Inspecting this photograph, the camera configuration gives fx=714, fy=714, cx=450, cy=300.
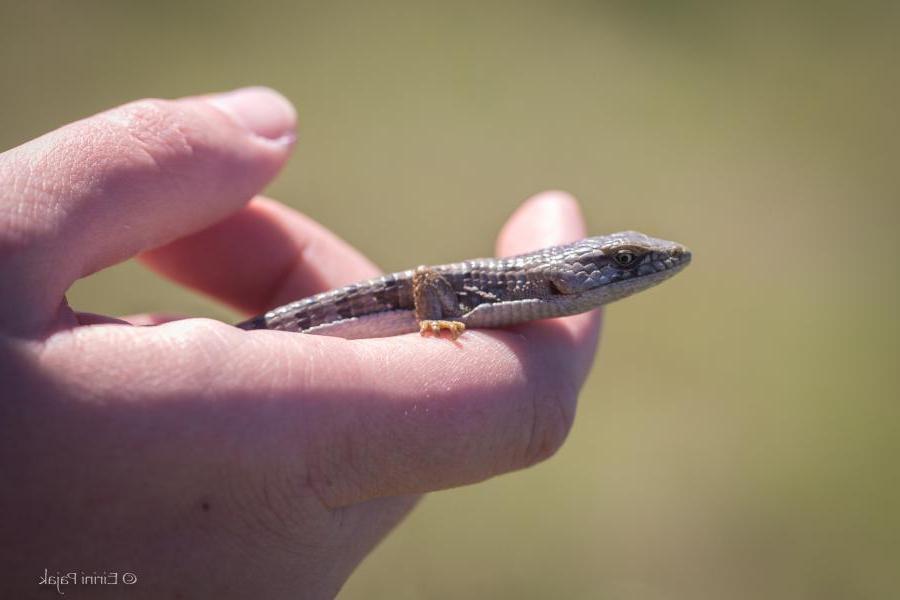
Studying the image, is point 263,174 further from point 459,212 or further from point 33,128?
point 33,128

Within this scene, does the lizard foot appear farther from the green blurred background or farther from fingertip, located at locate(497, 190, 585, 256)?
the green blurred background

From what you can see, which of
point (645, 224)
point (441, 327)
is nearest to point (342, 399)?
point (441, 327)

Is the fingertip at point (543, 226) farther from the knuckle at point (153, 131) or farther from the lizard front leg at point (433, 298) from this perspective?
the knuckle at point (153, 131)

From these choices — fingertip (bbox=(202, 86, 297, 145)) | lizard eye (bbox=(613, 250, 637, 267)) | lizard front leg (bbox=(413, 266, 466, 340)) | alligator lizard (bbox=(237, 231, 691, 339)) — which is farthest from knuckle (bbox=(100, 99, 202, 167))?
lizard eye (bbox=(613, 250, 637, 267))

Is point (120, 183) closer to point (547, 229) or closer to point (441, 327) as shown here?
point (441, 327)

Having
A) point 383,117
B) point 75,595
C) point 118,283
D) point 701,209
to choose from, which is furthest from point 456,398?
point 383,117

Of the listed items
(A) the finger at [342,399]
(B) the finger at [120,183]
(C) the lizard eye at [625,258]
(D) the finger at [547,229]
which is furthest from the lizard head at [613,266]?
(B) the finger at [120,183]
